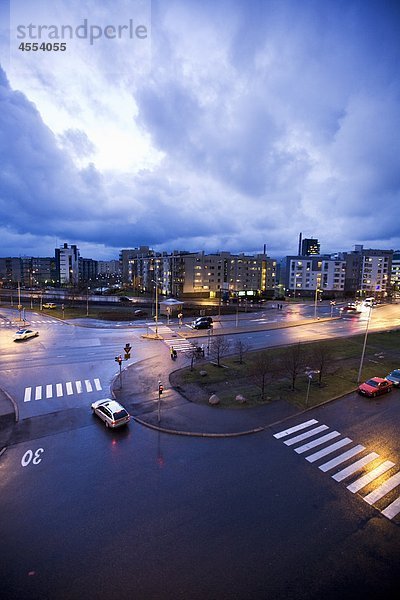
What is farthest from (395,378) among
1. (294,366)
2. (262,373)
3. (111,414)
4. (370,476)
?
(111,414)

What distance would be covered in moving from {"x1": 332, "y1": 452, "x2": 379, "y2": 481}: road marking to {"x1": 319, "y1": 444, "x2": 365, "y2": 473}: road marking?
0.46m

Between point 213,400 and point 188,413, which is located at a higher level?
point 213,400

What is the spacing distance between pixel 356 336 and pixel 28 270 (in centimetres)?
20159

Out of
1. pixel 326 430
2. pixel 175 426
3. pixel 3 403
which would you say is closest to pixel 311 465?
pixel 326 430

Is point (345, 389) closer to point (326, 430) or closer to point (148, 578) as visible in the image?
point (326, 430)

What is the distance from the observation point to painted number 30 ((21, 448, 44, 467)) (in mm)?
14077

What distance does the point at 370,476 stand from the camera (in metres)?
13.6

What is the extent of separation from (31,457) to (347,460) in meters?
16.8

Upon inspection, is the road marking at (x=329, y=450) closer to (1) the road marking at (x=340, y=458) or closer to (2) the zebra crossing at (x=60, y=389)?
(1) the road marking at (x=340, y=458)

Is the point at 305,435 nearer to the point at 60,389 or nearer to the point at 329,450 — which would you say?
the point at 329,450

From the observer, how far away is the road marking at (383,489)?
12.2 meters

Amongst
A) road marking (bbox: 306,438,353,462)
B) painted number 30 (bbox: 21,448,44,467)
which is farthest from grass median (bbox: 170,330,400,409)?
painted number 30 (bbox: 21,448,44,467)

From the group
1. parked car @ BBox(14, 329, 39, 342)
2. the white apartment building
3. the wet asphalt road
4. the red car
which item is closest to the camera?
the wet asphalt road

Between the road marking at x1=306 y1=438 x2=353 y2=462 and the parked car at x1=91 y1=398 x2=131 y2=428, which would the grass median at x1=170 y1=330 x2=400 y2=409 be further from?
the parked car at x1=91 y1=398 x2=131 y2=428
